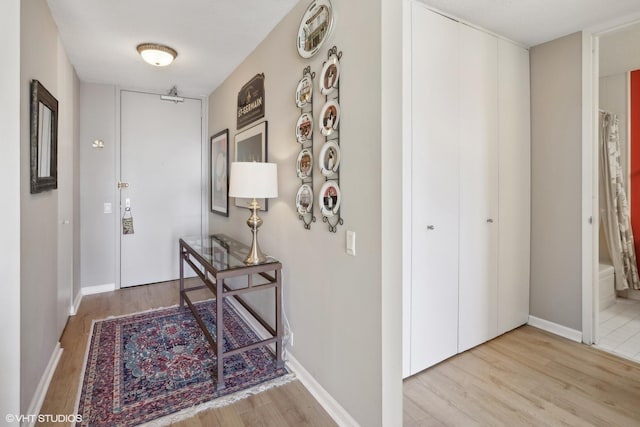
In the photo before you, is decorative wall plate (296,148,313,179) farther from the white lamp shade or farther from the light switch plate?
the light switch plate

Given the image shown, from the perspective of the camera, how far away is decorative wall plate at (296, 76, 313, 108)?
1927 millimetres

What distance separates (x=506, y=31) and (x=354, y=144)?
1.88m

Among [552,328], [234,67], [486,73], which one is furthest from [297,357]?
[234,67]

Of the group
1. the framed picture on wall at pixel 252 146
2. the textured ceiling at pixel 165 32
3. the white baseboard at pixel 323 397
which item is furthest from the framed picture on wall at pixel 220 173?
the white baseboard at pixel 323 397

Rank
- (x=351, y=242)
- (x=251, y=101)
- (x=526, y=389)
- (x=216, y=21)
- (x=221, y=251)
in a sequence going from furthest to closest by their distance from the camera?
(x=251, y=101) < (x=221, y=251) < (x=216, y=21) < (x=526, y=389) < (x=351, y=242)

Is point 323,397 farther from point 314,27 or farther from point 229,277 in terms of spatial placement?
point 314,27

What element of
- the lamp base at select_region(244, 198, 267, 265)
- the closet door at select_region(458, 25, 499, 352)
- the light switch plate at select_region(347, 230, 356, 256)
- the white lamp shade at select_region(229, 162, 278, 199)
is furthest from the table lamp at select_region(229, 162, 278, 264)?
the closet door at select_region(458, 25, 499, 352)

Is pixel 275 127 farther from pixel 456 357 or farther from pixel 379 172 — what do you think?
pixel 456 357

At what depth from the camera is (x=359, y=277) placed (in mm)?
1563

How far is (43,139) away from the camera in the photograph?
196cm

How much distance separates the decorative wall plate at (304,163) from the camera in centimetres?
193

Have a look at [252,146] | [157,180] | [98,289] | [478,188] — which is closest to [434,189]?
[478,188]

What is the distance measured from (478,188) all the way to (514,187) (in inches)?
20.7

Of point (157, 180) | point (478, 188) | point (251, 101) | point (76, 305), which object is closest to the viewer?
point (478, 188)
